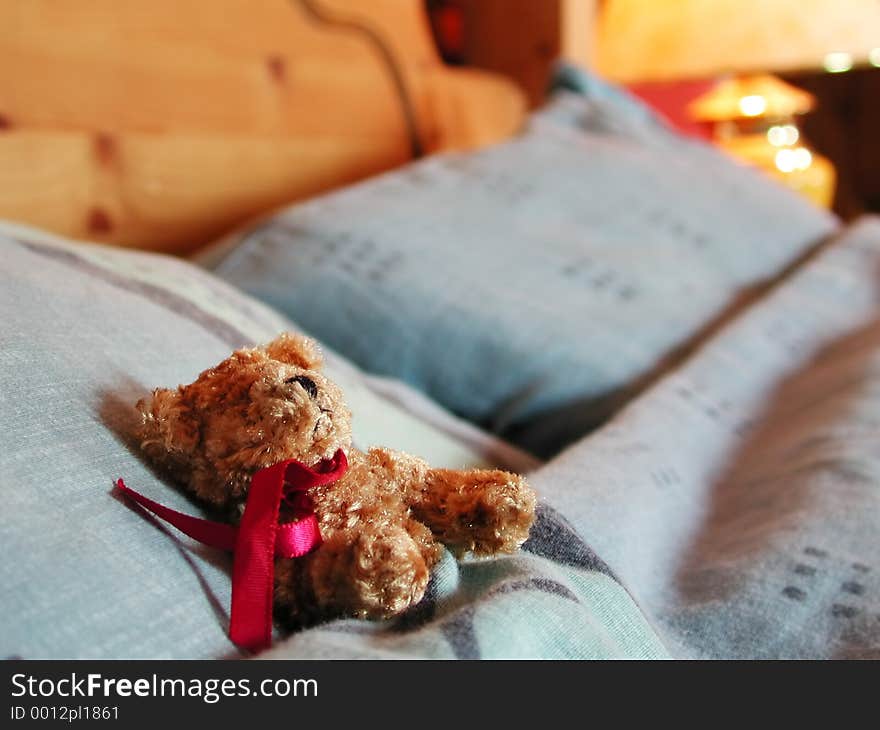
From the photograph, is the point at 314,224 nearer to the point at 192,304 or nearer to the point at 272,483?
the point at 192,304

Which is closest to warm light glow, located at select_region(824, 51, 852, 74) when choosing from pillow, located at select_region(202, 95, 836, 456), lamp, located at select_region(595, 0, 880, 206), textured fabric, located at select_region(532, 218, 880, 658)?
lamp, located at select_region(595, 0, 880, 206)

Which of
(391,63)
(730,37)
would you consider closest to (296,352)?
(391,63)

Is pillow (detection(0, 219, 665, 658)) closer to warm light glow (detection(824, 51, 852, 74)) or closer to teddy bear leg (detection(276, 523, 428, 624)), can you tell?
teddy bear leg (detection(276, 523, 428, 624))

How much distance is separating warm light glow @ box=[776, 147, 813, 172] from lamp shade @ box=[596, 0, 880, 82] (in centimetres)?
31

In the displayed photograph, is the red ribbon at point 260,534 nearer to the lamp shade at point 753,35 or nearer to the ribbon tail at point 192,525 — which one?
the ribbon tail at point 192,525

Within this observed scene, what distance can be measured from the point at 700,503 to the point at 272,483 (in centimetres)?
40

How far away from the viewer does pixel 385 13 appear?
1.40m

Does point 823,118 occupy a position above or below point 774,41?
below

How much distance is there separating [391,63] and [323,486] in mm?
1144

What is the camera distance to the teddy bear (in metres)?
0.34

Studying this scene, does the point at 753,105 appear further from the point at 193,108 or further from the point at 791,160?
the point at 193,108

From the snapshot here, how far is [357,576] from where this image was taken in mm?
335

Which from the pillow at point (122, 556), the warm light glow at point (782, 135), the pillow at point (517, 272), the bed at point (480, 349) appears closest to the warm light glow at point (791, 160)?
the warm light glow at point (782, 135)
